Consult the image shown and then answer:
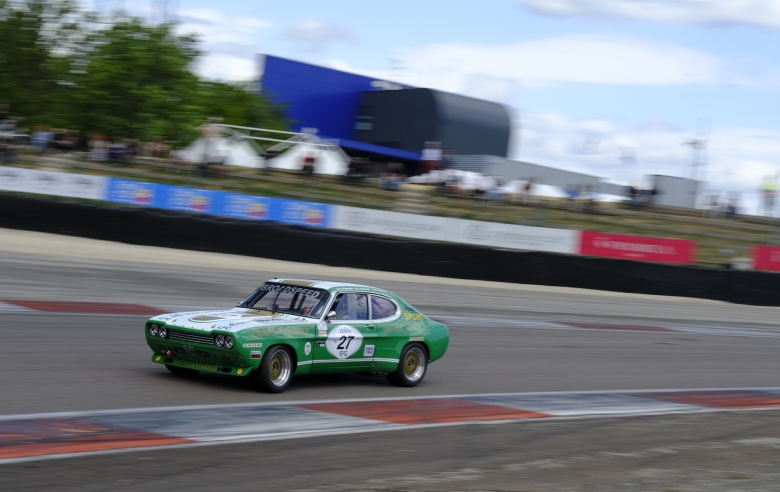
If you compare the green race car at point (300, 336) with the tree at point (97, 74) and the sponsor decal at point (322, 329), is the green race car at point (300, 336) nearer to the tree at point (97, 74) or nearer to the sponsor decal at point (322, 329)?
the sponsor decal at point (322, 329)

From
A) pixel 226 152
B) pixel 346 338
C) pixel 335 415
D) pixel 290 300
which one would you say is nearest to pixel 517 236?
pixel 226 152

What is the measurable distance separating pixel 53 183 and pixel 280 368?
18122mm

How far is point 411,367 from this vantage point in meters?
10.3

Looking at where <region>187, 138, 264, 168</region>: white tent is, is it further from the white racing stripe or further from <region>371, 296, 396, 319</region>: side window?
the white racing stripe

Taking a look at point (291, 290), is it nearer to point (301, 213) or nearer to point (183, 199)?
point (301, 213)

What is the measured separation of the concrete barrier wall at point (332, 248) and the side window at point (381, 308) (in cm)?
1295

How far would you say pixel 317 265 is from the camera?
22.8m

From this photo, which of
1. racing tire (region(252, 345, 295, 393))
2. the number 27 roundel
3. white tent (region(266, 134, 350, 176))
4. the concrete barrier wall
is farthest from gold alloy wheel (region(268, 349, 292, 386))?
white tent (region(266, 134, 350, 176))

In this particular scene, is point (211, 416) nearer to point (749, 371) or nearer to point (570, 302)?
point (749, 371)

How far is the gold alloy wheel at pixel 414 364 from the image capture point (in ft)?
33.5

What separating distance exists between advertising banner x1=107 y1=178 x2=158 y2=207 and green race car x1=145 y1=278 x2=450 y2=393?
16.3 meters

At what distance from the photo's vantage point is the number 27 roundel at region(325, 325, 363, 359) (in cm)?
911

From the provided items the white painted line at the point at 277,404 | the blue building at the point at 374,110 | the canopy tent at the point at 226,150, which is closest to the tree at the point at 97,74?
the canopy tent at the point at 226,150

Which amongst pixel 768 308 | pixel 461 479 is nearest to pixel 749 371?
pixel 461 479
